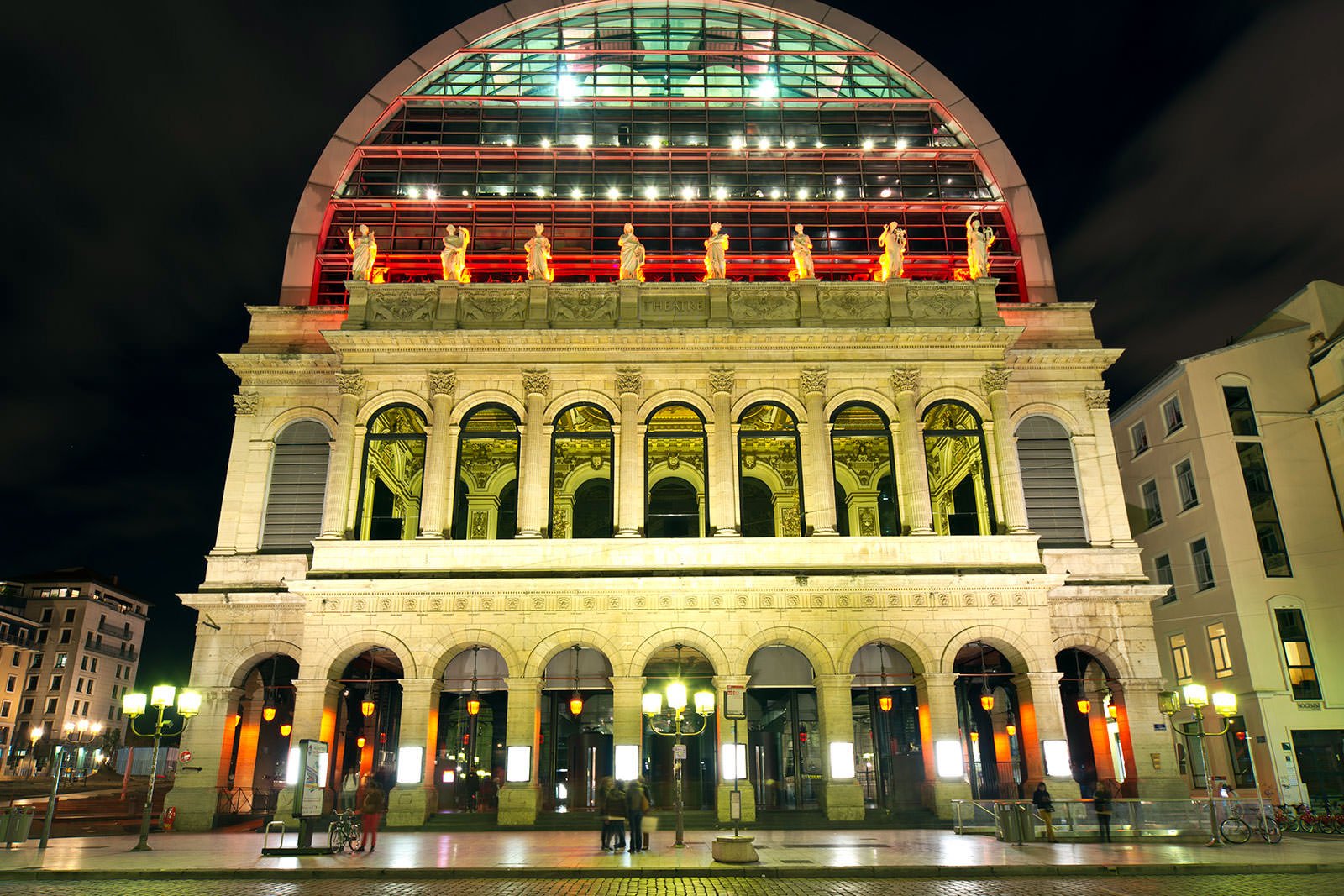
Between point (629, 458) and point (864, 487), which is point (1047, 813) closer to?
point (629, 458)

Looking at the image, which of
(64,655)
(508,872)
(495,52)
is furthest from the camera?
(64,655)

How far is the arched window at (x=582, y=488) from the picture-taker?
3978cm

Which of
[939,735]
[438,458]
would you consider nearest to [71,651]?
[438,458]

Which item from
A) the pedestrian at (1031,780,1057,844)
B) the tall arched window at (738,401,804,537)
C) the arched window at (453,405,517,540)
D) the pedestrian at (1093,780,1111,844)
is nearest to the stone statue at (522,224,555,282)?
the arched window at (453,405,517,540)

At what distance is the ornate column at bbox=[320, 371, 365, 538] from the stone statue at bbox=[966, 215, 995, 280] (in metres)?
23.1

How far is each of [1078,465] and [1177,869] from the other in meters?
18.8

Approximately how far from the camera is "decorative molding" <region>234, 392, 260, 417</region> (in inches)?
1411

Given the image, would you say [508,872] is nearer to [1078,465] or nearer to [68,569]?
[1078,465]

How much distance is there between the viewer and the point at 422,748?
29.5m

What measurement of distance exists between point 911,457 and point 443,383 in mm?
16731

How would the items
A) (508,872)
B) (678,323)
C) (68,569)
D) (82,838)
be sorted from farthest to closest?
1. (68,569)
2. (678,323)
3. (82,838)
4. (508,872)

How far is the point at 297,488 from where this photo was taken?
3516 cm

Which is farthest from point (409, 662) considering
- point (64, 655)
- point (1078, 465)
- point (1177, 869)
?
point (64, 655)

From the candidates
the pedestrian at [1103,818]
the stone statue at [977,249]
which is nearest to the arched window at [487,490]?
the stone statue at [977,249]
